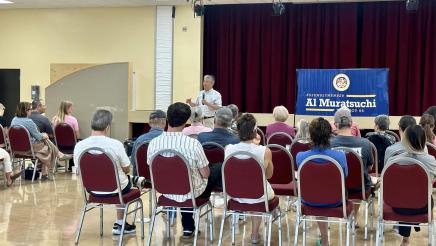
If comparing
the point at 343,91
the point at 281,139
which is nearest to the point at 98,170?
the point at 281,139

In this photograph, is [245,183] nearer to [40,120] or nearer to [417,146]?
[417,146]

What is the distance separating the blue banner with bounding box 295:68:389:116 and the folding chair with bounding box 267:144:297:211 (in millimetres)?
5287

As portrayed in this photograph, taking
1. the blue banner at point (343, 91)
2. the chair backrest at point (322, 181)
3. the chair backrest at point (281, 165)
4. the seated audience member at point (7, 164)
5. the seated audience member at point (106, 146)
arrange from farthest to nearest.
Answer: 1. the blue banner at point (343, 91)
2. the seated audience member at point (7, 164)
3. the chair backrest at point (281, 165)
4. the seated audience member at point (106, 146)
5. the chair backrest at point (322, 181)

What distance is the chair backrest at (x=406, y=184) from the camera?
12.5 ft

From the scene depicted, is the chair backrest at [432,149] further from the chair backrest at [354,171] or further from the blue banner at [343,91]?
the blue banner at [343,91]

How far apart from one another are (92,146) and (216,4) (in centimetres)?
839

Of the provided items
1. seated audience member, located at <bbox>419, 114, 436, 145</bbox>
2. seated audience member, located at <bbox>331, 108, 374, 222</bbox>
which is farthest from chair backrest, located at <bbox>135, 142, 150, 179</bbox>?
seated audience member, located at <bbox>419, 114, 436, 145</bbox>

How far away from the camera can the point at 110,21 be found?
12.3m

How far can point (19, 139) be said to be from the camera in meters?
7.80

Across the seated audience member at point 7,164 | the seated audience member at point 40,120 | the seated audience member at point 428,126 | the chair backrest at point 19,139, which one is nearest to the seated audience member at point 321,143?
the seated audience member at point 428,126

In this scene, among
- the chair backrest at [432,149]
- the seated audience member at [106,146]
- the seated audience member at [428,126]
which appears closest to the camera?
the seated audience member at [106,146]

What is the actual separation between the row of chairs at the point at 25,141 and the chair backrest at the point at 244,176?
455 cm

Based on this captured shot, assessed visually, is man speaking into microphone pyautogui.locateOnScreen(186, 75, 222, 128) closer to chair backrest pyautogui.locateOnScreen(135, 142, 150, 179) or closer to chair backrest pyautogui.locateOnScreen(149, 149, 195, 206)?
chair backrest pyautogui.locateOnScreen(135, 142, 150, 179)

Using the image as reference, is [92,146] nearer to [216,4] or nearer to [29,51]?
[216,4]
